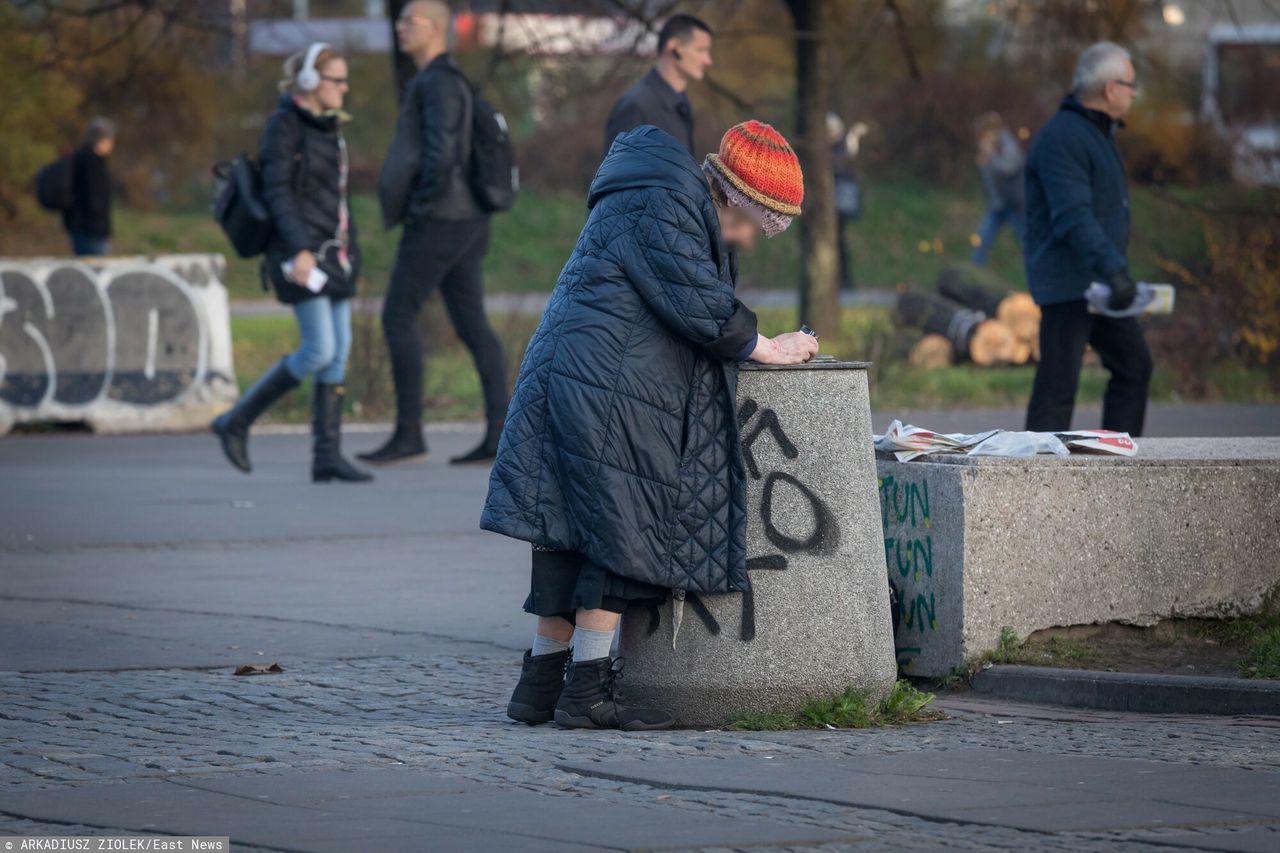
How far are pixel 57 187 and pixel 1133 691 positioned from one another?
17.3 meters

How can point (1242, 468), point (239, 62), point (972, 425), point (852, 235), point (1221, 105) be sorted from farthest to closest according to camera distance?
point (239, 62), point (852, 235), point (1221, 105), point (972, 425), point (1242, 468)

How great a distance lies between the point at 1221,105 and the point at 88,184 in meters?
13.3

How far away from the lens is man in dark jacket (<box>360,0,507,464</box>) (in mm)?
11805

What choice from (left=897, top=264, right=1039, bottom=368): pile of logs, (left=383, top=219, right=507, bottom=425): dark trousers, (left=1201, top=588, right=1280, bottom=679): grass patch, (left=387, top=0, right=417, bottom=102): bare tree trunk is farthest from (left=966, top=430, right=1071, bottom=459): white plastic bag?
(left=897, top=264, right=1039, bottom=368): pile of logs

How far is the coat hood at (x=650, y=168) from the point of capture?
18.6 feet

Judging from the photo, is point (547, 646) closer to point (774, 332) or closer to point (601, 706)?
point (601, 706)

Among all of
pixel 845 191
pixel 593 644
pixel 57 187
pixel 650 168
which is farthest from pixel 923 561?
pixel 845 191

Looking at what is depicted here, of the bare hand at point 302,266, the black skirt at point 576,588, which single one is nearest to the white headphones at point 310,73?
the bare hand at point 302,266

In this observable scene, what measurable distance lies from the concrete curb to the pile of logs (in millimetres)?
12313

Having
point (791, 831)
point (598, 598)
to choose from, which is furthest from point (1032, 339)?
point (791, 831)

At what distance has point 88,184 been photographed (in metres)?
21.6

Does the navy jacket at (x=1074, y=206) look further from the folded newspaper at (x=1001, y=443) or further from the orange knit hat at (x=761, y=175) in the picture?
the orange knit hat at (x=761, y=175)

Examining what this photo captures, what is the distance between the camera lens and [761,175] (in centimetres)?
576

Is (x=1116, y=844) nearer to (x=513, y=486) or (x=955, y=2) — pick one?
(x=513, y=486)
